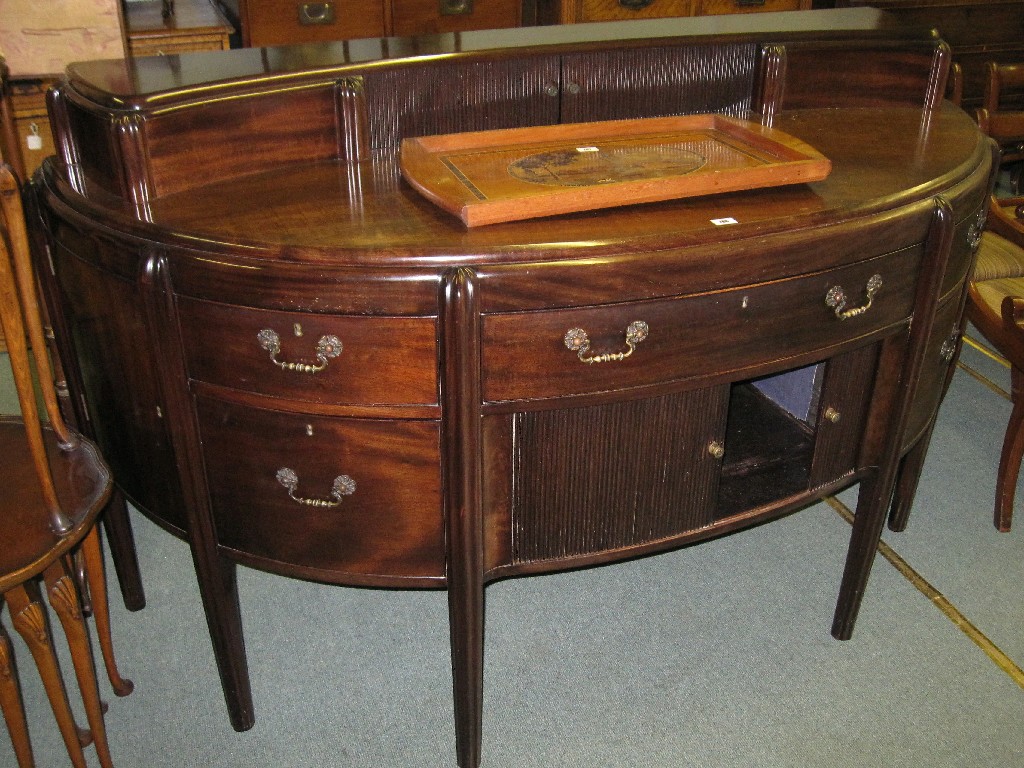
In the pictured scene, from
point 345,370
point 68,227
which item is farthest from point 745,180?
point 68,227

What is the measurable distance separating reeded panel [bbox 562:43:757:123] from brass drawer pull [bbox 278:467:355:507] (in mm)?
873

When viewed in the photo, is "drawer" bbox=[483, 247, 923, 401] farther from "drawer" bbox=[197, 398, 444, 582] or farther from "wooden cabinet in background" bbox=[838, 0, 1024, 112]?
"wooden cabinet in background" bbox=[838, 0, 1024, 112]

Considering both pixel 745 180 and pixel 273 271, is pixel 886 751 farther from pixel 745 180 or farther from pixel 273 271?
pixel 273 271

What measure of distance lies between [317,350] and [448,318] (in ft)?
0.67

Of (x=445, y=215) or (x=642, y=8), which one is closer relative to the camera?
(x=445, y=215)

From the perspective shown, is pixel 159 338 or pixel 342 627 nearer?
pixel 159 338

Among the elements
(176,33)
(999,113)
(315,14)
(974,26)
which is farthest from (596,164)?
(974,26)

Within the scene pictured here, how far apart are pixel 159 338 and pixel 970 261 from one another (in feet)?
4.95

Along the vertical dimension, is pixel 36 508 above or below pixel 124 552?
above

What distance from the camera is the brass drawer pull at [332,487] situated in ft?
5.14

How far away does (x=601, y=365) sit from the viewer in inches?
59.6

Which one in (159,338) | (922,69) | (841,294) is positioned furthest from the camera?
(922,69)

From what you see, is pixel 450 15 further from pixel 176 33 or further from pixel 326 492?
pixel 326 492

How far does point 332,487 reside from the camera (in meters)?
1.58
